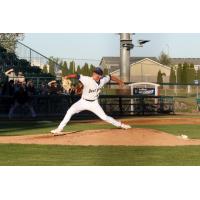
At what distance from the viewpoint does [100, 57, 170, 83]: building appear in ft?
49.6

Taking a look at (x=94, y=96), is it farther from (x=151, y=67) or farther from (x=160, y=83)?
(x=160, y=83)

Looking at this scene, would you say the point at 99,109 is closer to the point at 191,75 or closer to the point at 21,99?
the point at 21,99

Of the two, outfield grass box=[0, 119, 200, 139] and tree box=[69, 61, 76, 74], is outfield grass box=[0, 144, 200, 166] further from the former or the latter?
tree box=[69, 61, 76, 74]

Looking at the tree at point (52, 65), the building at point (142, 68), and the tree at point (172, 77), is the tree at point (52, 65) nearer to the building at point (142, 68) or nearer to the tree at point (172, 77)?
the building at point (142, 68)

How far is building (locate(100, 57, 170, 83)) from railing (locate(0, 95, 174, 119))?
2.41ft

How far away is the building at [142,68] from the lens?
1513 centimetres

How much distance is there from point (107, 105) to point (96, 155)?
993 cm

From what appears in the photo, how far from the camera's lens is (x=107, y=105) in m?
18.0

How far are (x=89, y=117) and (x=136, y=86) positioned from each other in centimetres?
223

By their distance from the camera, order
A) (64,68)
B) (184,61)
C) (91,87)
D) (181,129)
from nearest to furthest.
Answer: (91,87) < (181,129) < (64,68) < (184,61)

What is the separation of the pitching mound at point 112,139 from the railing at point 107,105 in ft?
22.5

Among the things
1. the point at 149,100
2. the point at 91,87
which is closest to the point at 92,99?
the point at 91,87

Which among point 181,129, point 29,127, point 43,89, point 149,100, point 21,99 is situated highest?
point 43,89

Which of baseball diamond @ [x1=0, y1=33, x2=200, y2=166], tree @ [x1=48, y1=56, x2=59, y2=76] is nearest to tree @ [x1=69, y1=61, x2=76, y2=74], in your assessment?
baseball diamond @ [x1=0, y1=33, x2=200, y2=166]
